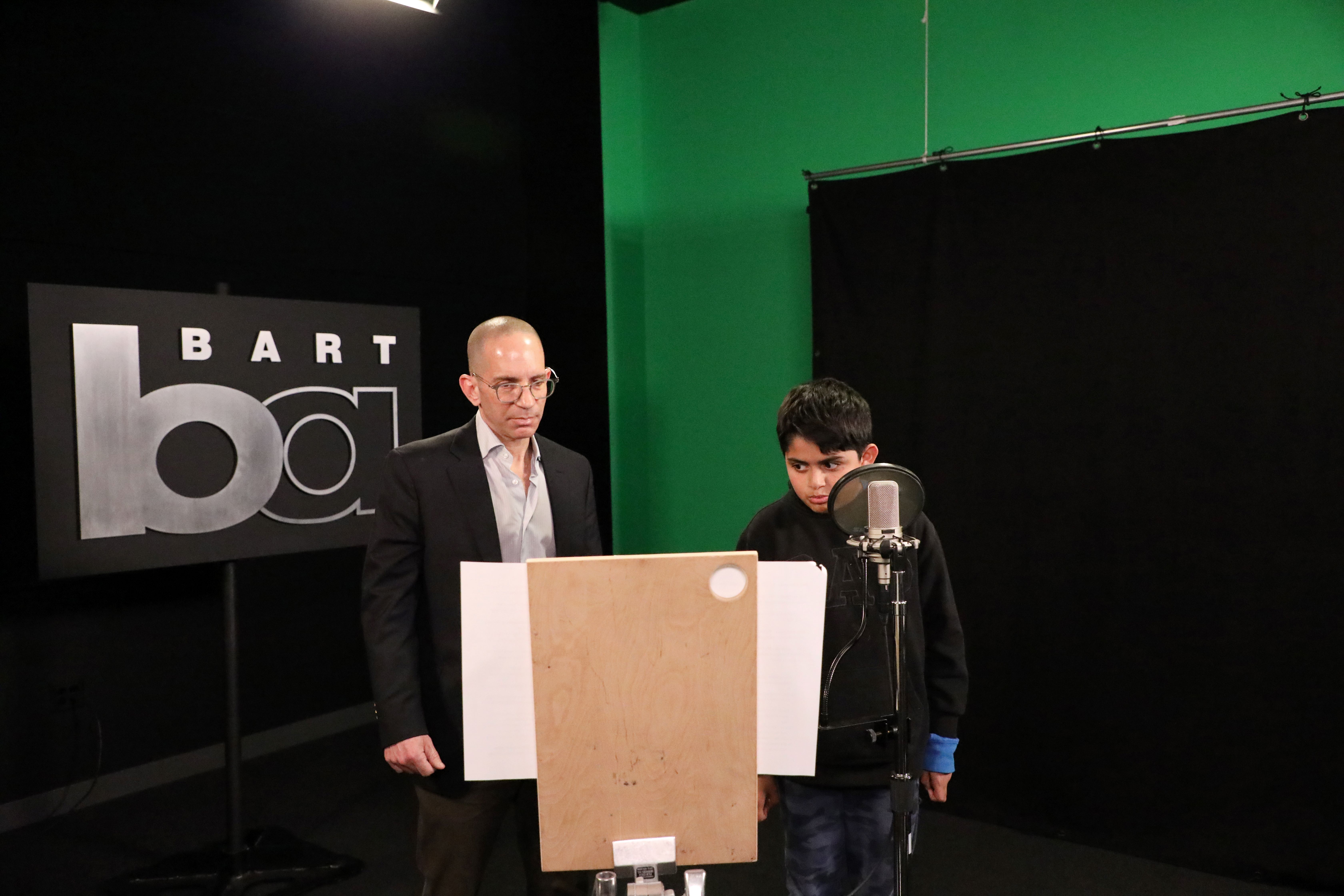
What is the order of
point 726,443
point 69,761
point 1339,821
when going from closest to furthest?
1. point 1339,821
2. point 69,761
3. point 726,443

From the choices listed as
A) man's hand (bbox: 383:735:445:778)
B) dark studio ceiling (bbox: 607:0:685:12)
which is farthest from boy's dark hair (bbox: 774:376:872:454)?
dark studio ceiling (bbox: 607:0:685:12)

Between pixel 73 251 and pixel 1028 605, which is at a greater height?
pixel 73 251

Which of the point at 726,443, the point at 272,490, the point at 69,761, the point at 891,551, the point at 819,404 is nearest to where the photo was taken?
the point at 891,551

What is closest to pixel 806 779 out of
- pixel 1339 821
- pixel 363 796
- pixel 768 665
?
pixel 768 665

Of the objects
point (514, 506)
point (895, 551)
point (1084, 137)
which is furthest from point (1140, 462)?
point (895, 551)

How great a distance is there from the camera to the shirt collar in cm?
205

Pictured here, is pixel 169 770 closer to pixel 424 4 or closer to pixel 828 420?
pixel 424 4

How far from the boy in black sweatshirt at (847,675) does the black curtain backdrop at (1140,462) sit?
1670mm

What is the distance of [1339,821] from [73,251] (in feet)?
14.5

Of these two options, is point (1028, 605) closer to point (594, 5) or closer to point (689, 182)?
point (689, 182)

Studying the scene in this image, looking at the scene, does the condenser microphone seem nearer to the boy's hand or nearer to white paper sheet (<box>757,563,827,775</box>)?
white paper sheet (<box>757,563,827,775</box>)

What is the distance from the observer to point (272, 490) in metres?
3.26

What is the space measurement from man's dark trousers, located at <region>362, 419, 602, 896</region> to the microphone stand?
0.91m

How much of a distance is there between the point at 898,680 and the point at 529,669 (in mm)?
498
